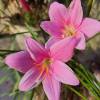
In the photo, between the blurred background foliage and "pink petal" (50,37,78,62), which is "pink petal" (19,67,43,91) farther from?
the blurred background foliage

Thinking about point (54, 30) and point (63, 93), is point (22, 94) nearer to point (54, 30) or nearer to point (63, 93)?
point (63, 93)

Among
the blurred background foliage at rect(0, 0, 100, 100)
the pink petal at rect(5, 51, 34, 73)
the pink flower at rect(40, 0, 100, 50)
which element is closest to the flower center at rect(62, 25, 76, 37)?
the pink flower at rect(40, 0, 100, 50)

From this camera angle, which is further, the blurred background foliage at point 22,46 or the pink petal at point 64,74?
the blurred background foliage at point 22,46

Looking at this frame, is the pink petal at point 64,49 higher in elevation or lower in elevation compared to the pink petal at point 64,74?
higher

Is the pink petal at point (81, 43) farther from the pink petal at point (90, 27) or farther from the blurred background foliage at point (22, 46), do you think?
the blurred background foliage at point (22, 46)

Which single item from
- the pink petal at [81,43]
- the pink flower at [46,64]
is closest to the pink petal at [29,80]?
the pink flower at [46,64]

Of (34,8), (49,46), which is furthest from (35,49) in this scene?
(34,8)
